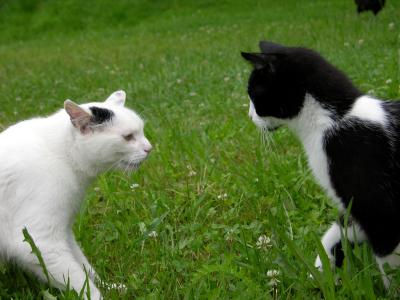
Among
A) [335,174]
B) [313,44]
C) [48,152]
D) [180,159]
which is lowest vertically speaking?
[313,44]

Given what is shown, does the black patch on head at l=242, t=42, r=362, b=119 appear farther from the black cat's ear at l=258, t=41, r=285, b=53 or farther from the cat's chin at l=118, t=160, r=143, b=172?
the cat's chin at l=118, t=160, r=143, b=172

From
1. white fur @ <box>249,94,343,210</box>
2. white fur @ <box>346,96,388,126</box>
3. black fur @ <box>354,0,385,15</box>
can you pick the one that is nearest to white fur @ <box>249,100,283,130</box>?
white fur @ <box>249,94,343,210</box>

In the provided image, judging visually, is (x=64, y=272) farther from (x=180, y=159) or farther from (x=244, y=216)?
(x=180, y=159)

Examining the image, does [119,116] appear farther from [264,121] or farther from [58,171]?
[264,121]

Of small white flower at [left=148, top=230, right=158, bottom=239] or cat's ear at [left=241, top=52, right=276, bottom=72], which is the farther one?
small white flower at [left=148, top=230, right=158, bottom=239]

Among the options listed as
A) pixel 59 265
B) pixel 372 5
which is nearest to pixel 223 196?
pixel 59 265

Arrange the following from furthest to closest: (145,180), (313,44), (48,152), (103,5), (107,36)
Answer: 1. (103,5)
2. (107,36)
3. (313,44)
4. (145,180)
5. (48,152)

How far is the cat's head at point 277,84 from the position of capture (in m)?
2.97

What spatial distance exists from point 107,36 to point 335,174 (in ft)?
56.1

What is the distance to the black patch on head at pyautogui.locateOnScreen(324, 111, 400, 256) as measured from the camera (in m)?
2.63

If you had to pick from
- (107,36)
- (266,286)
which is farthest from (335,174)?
(107,36)

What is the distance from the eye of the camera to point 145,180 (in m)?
4.57

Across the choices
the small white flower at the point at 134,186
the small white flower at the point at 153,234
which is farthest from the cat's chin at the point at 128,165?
the small white flower at the point at 134,186

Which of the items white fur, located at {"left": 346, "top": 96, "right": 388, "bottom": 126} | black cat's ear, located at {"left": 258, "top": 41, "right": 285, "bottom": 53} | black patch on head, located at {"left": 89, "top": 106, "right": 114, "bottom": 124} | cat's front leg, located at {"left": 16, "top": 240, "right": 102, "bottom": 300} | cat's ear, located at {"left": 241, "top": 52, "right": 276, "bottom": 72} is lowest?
cat's front leg, located at {"left": 16, "top": 240, "right": 102, "bottom": 300}
